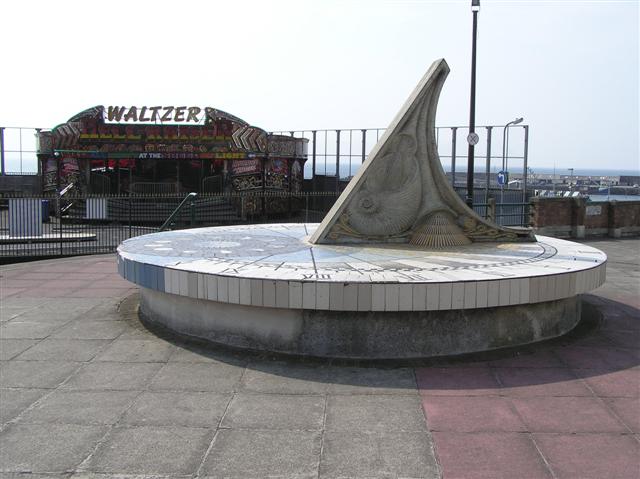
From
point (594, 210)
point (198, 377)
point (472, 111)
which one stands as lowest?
point (198, 377)

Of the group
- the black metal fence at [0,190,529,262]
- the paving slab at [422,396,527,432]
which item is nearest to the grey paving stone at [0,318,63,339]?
the paving slab at [422,396,527,432]

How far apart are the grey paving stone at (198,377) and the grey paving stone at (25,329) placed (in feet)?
8.22

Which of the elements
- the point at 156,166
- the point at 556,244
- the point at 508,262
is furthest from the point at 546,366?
the point at 156,166

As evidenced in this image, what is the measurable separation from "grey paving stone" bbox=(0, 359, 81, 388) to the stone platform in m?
1.58

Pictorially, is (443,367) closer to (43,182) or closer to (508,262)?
(508,262)

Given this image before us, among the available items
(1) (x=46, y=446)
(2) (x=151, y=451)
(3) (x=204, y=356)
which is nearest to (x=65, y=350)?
(3) (x=204, y=356)

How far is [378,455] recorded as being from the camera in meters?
5.34

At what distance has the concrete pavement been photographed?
5203 millimetres

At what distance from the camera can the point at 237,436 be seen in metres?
5.68

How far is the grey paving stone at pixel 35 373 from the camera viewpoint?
7043 millimetres

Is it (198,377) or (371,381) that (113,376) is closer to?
(198,377)

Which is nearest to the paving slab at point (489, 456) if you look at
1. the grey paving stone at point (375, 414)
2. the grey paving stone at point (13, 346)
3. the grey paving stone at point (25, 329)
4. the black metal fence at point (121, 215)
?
the grey paving stone at point (375, 414)

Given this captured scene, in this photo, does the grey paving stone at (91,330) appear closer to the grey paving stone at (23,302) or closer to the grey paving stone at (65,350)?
the grey paving stone at (65,350)

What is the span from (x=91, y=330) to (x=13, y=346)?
1.06 metres
